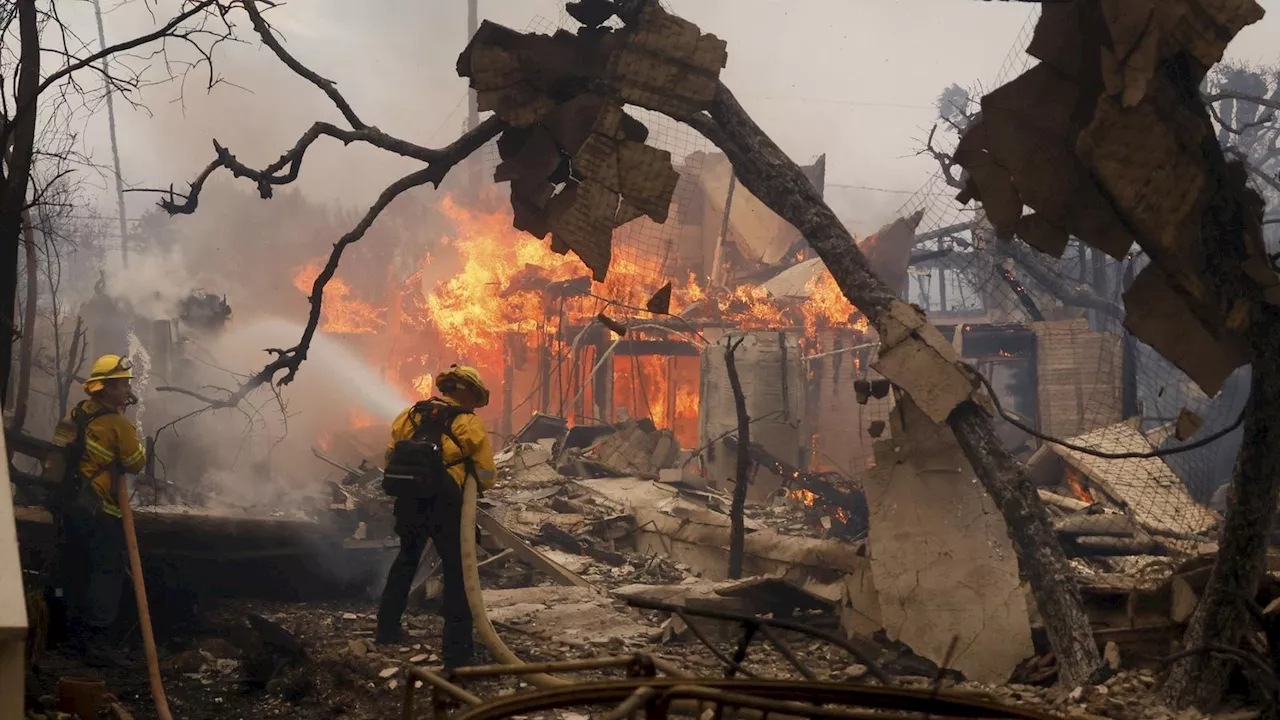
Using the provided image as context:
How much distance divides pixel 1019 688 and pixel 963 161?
2926 millimetres

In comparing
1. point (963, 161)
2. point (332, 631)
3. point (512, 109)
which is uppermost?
point (512, 109)

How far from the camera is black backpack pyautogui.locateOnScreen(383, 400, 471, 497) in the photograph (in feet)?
23.2

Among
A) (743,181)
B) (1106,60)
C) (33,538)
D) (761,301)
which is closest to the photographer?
(1106,60)

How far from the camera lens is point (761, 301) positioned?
882 inches

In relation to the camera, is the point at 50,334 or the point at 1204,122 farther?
the point at 50,334

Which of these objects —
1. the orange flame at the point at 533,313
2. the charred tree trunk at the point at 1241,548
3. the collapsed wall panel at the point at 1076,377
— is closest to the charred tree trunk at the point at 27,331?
the charred tree trunk at the point at 1241,548

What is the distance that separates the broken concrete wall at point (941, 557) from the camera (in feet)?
18.9

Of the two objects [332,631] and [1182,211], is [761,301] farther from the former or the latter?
[1182,211]

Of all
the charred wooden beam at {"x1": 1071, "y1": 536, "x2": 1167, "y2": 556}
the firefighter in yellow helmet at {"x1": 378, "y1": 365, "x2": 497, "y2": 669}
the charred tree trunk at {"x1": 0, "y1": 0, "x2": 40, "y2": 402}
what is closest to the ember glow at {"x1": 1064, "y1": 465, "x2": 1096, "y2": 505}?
the charred wooden beam at {"x1": 1071, "y1": 536, "x2": 1167, "y2": 556}

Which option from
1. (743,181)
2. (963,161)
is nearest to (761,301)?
(743,181)

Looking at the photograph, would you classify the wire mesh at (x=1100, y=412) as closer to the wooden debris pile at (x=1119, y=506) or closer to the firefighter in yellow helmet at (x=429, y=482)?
the wooden debris pile at (x=1119, y=506)

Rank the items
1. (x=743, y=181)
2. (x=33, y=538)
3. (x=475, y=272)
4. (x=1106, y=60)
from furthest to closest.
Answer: (x=475, y=272) < (x=33, y=538) < (x=743, y=181) < (x=1106, y=60)

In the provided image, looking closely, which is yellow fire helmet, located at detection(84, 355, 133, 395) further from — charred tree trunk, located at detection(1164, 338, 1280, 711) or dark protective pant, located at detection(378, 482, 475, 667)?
charred tree trunk, located at detection(1164, 338, 1280, 711)

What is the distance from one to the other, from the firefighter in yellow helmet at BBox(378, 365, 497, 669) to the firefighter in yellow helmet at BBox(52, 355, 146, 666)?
203 centimetres
